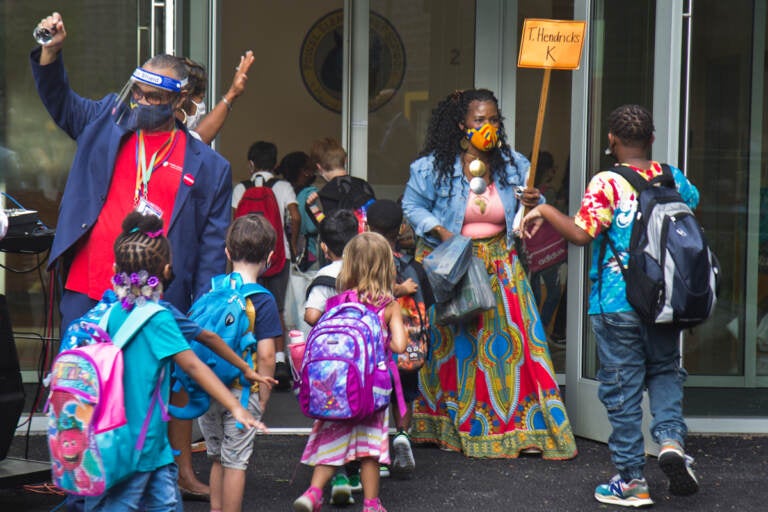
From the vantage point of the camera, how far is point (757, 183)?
7.29 meters

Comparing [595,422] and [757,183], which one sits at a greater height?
[757,183]

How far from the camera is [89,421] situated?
3561mm

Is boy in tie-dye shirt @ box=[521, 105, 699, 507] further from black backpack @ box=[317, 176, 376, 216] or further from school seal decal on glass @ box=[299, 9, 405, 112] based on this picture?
school seal decal on glass @ box=[299, 9, 405, 112]

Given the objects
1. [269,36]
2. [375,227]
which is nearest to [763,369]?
[375,227]

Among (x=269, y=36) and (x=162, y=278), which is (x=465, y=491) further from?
(x=269, y=36)

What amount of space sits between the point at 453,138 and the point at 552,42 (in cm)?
86

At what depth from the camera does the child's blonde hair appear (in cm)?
483

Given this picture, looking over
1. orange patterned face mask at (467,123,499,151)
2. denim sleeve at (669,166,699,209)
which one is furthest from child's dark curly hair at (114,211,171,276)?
orange patterned face mask at (467,123,499,151)

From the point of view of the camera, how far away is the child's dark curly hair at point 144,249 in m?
3.79

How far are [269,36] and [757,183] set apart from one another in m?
5.56

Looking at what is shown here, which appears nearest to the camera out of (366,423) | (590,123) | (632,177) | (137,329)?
(137,329)

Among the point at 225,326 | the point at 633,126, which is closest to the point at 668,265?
the point at 633,126

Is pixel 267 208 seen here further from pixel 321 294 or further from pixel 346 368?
pixel 346 368

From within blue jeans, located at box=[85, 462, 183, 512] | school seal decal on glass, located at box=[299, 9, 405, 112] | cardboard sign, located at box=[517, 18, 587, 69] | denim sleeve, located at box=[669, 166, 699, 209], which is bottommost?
blue jeans, located at box=[85, 462, 183, 512]
